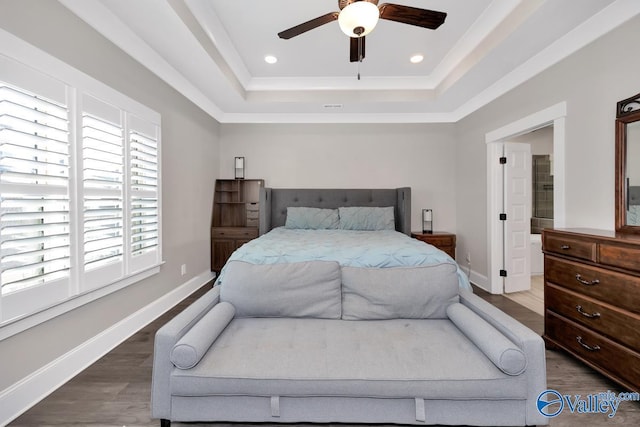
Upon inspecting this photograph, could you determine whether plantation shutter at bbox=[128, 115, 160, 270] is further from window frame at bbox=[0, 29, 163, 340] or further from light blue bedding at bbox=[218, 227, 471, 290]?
light blue bedding at bbox=[218, 227, 471, 290]

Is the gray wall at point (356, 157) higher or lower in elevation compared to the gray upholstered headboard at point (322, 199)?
higher

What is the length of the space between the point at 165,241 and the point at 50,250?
55.5 inches

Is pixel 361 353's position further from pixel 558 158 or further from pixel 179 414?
pixel 558 158

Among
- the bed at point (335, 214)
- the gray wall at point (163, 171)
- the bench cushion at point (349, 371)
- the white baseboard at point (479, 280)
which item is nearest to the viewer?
the bench cushion at point (349, 371)

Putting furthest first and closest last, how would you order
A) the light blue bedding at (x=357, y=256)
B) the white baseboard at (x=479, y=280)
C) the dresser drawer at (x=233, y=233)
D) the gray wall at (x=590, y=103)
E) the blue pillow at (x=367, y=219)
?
the dresser drawer at (x=233, y=233) < the blue pillow at (x=367, y=219) < the white baseboard at (x=479, y=280) < the light blue bedding at (x=357, y=256) < the gray wall at (x=590, y=103)

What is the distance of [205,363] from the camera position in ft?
4.59

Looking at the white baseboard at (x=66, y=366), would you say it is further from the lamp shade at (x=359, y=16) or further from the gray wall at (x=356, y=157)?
the lamp shade at (x=359, y=16)

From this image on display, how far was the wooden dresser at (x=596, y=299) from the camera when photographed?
64.6 inches

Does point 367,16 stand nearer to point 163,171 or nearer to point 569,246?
point 569,246

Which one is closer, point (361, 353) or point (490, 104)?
point (361, 353)

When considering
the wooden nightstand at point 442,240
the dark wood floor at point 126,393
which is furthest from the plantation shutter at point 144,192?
the wooden nightstand at point 442,240

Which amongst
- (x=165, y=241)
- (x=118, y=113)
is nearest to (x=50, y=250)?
(x=118, y=113)

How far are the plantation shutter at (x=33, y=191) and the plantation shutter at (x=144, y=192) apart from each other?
2.23 feet

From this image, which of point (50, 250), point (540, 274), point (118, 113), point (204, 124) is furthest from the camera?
point (540, 274)
